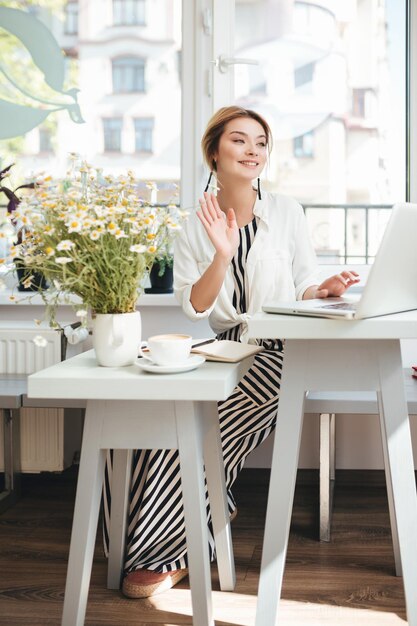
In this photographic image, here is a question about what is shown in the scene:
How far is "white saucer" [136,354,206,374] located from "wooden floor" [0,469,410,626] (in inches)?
26.6

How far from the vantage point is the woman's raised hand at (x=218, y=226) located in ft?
6.97

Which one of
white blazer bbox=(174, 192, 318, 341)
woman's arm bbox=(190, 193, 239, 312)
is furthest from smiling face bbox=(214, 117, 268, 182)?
woman's arm bbox=(190, 193, 239, 312)

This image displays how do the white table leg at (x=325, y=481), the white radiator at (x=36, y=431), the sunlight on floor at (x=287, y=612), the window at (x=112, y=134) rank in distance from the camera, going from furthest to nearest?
1. the window at (x=112, y=134)
2. the white radiator at (x=36, y=431)
3. the white table leg at (x=325, y=481)
4. the sunlight on floor at (x=287, y=612)

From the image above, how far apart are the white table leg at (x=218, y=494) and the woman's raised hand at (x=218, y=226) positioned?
399 millimetres

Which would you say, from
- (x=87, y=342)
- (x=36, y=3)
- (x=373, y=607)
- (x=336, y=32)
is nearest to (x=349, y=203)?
(x=336, y=32)

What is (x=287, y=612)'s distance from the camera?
7.06ft

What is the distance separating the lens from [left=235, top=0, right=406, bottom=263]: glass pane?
324cm

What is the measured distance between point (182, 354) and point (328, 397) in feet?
2.97

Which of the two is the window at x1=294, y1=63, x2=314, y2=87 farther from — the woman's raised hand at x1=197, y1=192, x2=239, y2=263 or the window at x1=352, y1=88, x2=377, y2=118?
the woman's raised hand at x1=197, y1=192, x2=239, y2=263

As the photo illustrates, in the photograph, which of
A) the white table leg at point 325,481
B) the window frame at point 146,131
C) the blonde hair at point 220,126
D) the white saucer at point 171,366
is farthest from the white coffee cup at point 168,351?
the window frame at point 146,131

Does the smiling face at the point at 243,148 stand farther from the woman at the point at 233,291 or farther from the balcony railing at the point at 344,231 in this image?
the balcony railing at the point at 344,231

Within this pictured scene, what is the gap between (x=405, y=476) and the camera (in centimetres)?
187

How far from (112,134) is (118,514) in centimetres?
164

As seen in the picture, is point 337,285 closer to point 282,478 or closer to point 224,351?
point 224,351
